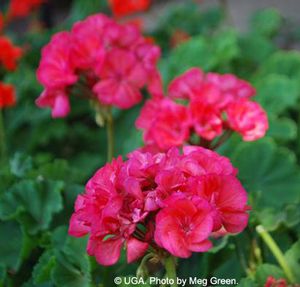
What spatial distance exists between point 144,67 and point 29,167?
357 mm

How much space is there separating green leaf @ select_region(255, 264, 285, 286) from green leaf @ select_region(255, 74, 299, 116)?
798 mm

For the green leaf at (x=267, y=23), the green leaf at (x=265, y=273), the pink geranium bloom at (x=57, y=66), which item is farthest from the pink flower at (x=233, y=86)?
the green leaf at (x=267, y=23)

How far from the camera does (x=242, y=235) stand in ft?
4.65

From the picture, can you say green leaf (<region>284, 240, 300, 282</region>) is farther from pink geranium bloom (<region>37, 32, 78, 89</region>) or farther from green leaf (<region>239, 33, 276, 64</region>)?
green leaf (<region>239, 33, 276, 64</region>)

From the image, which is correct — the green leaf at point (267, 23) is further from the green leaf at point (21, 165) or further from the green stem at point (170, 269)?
the green stem at point (170, 269)

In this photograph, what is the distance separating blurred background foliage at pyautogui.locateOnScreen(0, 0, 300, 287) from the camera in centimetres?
133

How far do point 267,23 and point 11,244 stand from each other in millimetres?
1662

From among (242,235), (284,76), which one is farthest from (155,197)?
(284,76)

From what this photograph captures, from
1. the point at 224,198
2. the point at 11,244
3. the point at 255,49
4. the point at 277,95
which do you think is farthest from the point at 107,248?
the point at 255,49

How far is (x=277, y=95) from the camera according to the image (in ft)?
6.38

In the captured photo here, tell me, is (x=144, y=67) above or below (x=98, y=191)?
below

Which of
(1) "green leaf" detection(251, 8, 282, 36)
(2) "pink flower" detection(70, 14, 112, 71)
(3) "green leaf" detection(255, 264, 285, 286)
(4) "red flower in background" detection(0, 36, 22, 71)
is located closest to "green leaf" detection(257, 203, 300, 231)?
(3) "green leaf" detection(255, 264, 285, 286)

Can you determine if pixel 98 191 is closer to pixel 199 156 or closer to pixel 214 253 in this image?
pixel 199 156

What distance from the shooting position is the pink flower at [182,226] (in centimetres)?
93
